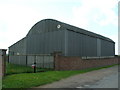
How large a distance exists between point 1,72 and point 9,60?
17181mm

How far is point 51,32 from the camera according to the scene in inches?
888

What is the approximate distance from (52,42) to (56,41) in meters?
0.94

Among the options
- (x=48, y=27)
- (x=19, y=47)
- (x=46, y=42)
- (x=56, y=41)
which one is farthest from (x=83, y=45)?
(x=19, y=47)

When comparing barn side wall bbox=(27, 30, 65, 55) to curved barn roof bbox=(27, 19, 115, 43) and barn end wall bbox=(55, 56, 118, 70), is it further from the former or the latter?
barn end wall bbox=(55, 56, 118, 70)

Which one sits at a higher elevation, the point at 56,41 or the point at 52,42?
the point at 56,41

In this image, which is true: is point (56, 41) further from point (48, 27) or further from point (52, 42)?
point (48, 27)

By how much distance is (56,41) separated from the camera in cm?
2148

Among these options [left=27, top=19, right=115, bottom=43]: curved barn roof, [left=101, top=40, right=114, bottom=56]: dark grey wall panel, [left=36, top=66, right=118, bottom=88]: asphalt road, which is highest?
[left=27, top=19, right=115, bottom=43]: curved barn roof

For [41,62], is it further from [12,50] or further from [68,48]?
[12,50]

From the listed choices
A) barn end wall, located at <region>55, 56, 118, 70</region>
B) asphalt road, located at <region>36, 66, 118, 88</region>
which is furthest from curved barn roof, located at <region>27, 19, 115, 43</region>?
asphalt road, located at <region>36, 66, 118, 88</region>

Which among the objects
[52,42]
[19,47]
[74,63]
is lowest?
[74,63]

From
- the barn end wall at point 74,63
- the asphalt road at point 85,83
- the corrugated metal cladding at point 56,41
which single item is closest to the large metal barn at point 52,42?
the corrugated metal cladding at point 56,41

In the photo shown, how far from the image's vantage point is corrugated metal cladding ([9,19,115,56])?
68.6 feet

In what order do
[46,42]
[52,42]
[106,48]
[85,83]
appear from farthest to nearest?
1. [106,48]
2. [46,42]
3. [52,42]
4. [85,83]
